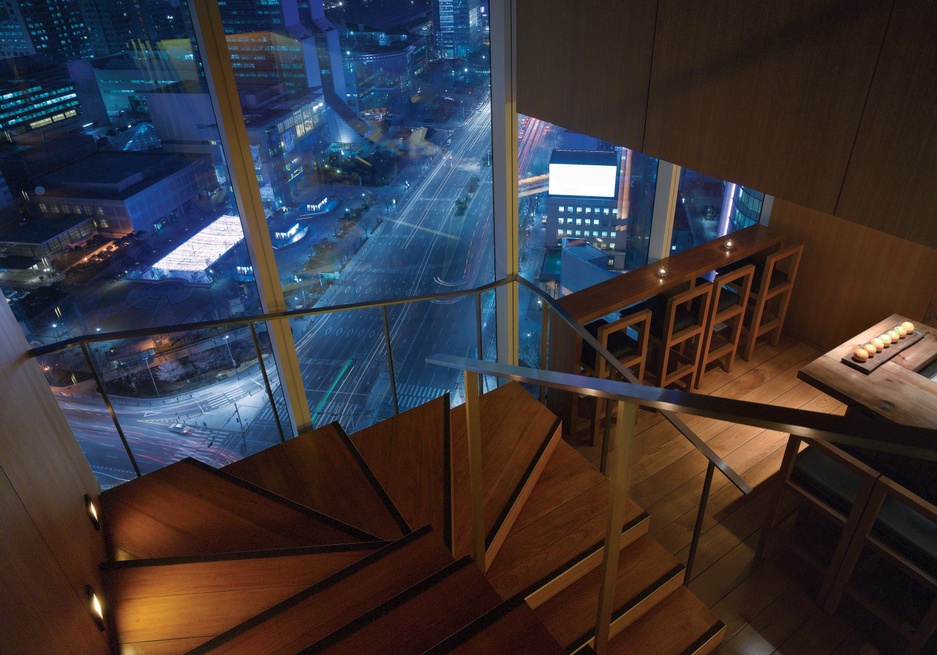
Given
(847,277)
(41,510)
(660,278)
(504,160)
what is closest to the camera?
(41,510)

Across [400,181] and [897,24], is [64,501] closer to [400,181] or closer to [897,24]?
[400,181]

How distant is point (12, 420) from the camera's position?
64.5 inches

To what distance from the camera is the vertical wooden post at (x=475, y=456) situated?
141cm

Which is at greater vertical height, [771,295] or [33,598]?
[33,598]

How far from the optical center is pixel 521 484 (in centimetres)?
235

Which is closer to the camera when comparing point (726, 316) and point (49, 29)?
point (49, 29)

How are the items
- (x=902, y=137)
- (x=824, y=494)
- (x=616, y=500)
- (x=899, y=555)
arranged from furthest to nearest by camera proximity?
(x=824, y=494)
(x=899, y=555)
(x=902, y=137)
(x=616, y=500)

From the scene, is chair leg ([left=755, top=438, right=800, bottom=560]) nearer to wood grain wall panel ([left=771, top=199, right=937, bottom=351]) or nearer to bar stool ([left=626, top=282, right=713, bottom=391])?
bar stool ([left=626, top=282, right=713, bottom=391])

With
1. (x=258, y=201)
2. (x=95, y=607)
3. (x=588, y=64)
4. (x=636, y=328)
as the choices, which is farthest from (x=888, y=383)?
(x=95, y=607)

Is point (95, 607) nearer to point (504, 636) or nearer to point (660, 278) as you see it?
point (504, 636)

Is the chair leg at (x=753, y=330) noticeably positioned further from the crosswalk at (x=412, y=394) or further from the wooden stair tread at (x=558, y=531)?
the crosswalk at (x=412, y=394)

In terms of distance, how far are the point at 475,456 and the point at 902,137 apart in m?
1.40

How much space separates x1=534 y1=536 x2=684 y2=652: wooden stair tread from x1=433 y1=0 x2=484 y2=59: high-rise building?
262 cm

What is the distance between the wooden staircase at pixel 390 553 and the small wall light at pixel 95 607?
0.17 feet
